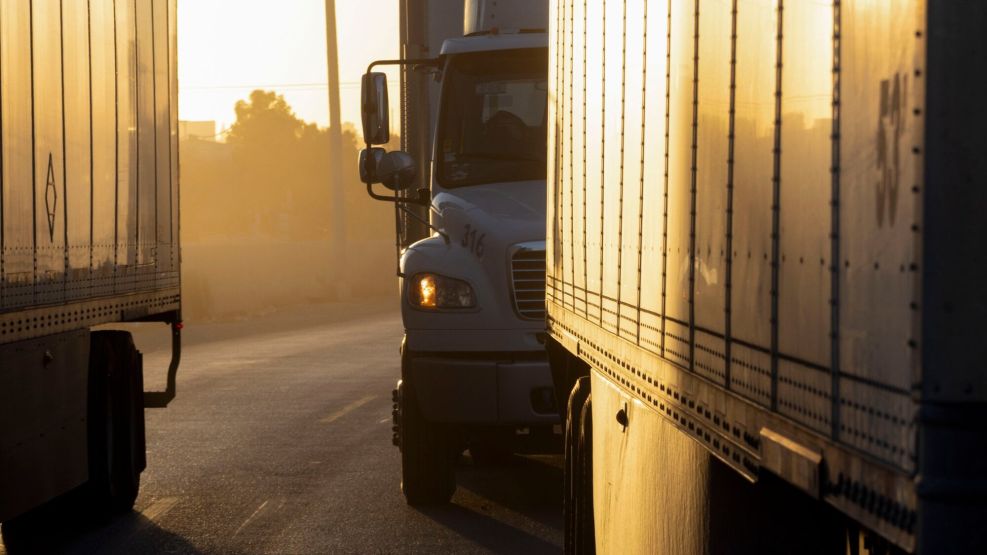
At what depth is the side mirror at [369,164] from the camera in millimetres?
10305

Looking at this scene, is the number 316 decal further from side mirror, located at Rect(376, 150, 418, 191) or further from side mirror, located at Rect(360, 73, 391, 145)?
side mirror, located at Rect(360, 73, 391, 145)

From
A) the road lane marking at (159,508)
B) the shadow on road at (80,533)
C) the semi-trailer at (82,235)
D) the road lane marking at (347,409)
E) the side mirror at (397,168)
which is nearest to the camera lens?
the semi-trailer at (82,235)

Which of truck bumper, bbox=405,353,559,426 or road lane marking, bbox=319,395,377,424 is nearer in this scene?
truck bumper, bbox=405,353,559,426

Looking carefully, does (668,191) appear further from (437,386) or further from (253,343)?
(253,343)

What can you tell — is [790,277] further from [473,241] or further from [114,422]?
[114,422]

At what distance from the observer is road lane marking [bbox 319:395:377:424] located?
15.4m

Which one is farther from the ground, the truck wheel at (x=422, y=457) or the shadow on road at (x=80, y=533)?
the truck wheel at (x=422, y=457)

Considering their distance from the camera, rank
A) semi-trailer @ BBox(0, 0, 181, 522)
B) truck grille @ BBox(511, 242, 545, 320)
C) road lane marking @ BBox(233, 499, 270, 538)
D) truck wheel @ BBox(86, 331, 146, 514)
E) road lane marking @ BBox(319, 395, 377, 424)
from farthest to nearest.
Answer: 1. road lane marking @ BBox(319, 395, 377, 424)
2. truck grille @ BBox(511, 242, 545, 320)
3. truck wheel @ BBox(86, 331, 146, 514)
4. road lane marking @ BBox(233, 499, 270, 538)
5. semi-trailer @ BBox(0, 0, 181, 522)

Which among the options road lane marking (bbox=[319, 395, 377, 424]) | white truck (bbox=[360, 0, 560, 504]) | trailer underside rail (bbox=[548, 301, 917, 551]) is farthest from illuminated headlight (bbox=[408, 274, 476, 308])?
road lane marking (bbox=[319, 395, 377, 424])

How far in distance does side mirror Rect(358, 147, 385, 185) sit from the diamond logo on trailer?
242 cm

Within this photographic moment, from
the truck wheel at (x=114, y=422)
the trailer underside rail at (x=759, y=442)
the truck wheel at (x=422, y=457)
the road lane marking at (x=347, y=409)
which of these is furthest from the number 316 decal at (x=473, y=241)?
the road lane marking at (x=347, y=409)

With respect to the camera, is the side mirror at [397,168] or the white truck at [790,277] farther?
the side mirror at [397,168]

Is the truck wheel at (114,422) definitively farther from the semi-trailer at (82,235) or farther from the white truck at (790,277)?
the white truck at (790,277)

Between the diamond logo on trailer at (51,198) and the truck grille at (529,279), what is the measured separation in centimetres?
306
